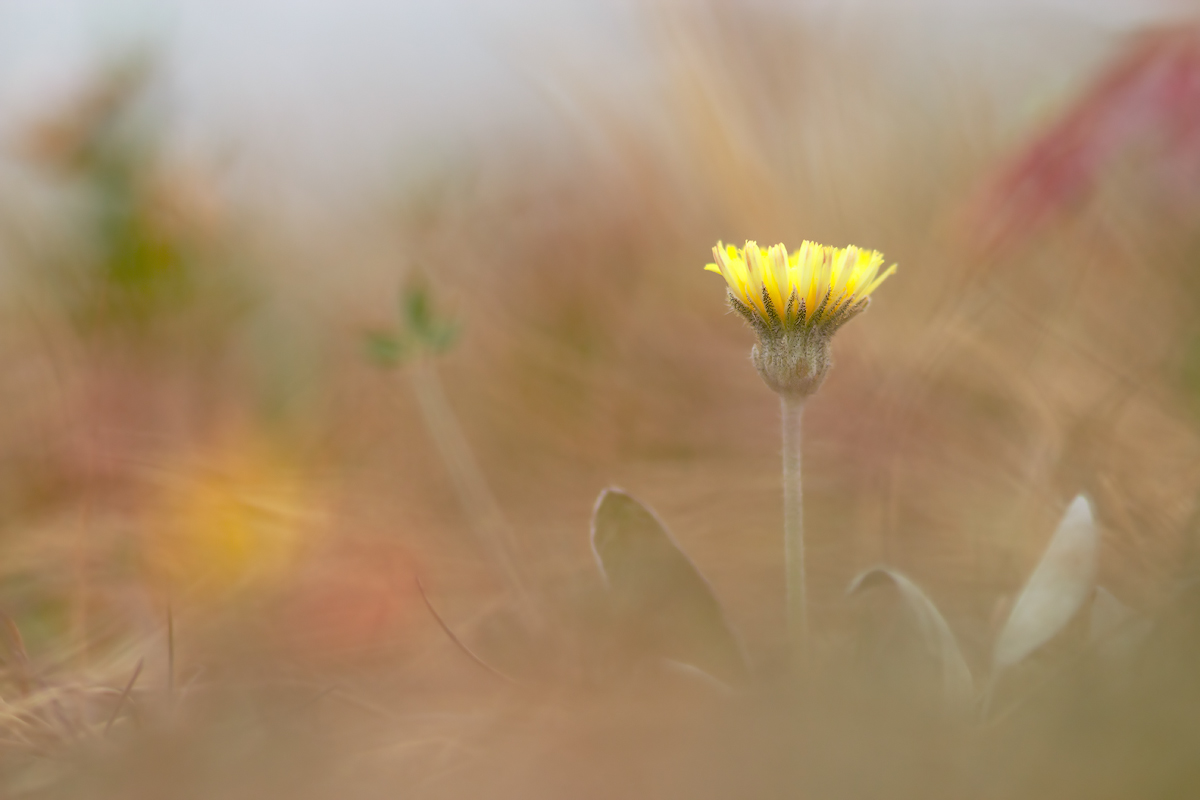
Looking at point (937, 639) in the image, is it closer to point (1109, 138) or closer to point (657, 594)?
point (657, 594)

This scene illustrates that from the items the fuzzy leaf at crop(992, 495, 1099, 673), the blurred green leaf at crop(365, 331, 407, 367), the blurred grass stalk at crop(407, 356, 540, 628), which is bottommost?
the fuzzy leaf at crop(992, 495, 1099, 673)

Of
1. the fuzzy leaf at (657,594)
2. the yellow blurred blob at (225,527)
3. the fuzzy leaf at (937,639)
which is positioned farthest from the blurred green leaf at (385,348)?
the fuzzy leaf at (937,639)

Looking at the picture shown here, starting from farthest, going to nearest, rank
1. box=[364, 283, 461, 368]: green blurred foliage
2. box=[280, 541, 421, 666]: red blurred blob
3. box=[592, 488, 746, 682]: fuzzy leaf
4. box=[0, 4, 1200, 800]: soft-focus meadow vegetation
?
box=[364, 283, 461, 368]: green blurred foliage → box=[280, 541, 421, 666]: red blurred blob → box=[592, 488, 746, 682]: fuzzy leaf → box=[0, 4, 1200, 800]: soft-focus meadow vegetation

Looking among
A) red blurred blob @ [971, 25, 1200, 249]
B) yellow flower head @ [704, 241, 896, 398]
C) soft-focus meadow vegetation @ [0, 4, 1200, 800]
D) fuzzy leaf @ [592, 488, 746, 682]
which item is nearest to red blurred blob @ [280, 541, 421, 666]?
soft-focus meadow vegetation @ [0, 4, 1200, 800]

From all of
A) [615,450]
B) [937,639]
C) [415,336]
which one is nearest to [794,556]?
[937,639]

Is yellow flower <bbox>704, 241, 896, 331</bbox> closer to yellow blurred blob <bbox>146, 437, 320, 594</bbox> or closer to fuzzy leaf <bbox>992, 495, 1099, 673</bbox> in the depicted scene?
fuzzy leaf <bbox>992, 495, 1099, 673</bbox>

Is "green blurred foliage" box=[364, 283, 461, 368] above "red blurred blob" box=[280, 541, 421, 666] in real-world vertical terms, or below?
above

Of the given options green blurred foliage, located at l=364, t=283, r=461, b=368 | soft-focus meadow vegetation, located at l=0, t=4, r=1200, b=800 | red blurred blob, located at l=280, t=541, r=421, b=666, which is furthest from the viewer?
green blurred foliage, located at l=364, t=283, r=461, b=368
